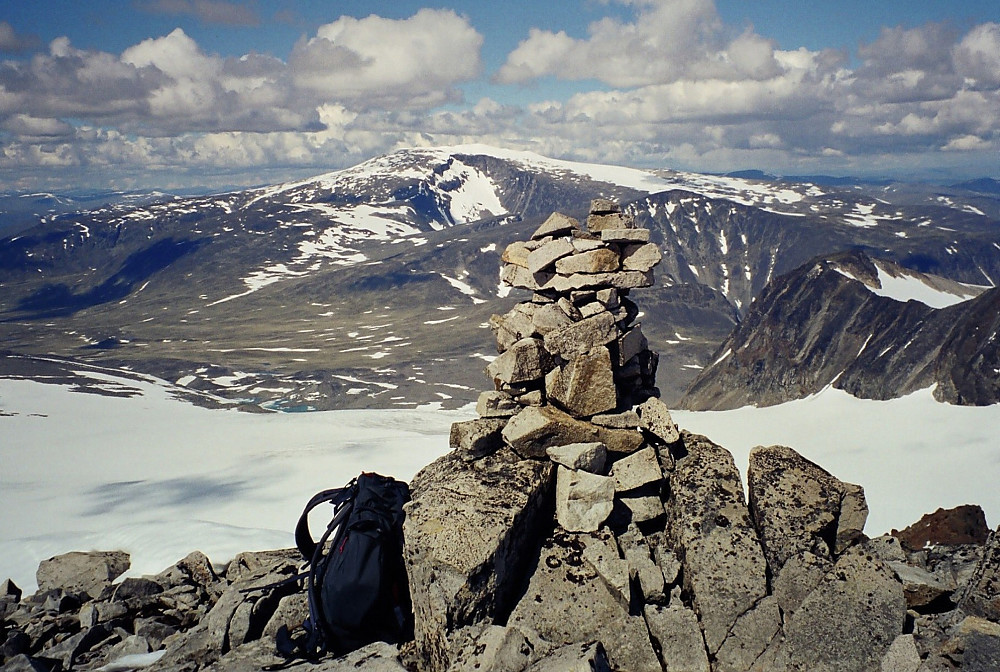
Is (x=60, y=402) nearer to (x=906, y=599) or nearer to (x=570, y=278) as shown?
(x=570, y=278)

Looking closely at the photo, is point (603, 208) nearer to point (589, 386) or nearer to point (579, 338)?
point (579, 338)

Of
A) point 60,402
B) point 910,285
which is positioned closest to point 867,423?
point 910,285

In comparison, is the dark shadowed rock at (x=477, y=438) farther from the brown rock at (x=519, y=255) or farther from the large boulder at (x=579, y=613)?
the brown rock at (x=519, y=255)

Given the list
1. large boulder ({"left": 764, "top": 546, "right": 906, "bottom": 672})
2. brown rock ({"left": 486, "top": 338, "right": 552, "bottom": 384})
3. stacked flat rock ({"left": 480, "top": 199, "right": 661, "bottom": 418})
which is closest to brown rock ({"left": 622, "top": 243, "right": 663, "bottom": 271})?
stacked flat rock ({"left": 480, "top": 199, "right": 661, "bottom": 418})

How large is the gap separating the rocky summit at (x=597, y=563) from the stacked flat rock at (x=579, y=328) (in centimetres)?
4

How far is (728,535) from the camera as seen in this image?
10727 mm

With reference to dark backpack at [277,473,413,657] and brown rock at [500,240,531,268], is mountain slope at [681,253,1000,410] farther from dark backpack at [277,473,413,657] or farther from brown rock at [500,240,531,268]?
dark backpack at [277,473,413,657]

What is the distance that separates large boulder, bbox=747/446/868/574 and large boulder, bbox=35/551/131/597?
14.1m

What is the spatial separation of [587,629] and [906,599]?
15.7 feet

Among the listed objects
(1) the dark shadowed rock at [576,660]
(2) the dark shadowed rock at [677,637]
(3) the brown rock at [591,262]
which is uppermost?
(3) the brown rock at [591,262]

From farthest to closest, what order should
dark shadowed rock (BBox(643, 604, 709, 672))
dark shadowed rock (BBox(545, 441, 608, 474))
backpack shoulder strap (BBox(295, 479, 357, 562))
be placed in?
dark shadowed rock (BBox(545, 441, 608, 474)), backpack shoulder strap (BBox(295, 479, 357, 562)), dark shadowed rock (BBox(643, 604, 709, 672))

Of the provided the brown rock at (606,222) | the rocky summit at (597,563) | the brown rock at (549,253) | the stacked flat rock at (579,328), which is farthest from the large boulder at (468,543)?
the brown rock at (606,222)

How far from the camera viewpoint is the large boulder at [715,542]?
10.0m

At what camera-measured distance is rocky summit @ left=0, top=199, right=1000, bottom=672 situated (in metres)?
9.40
